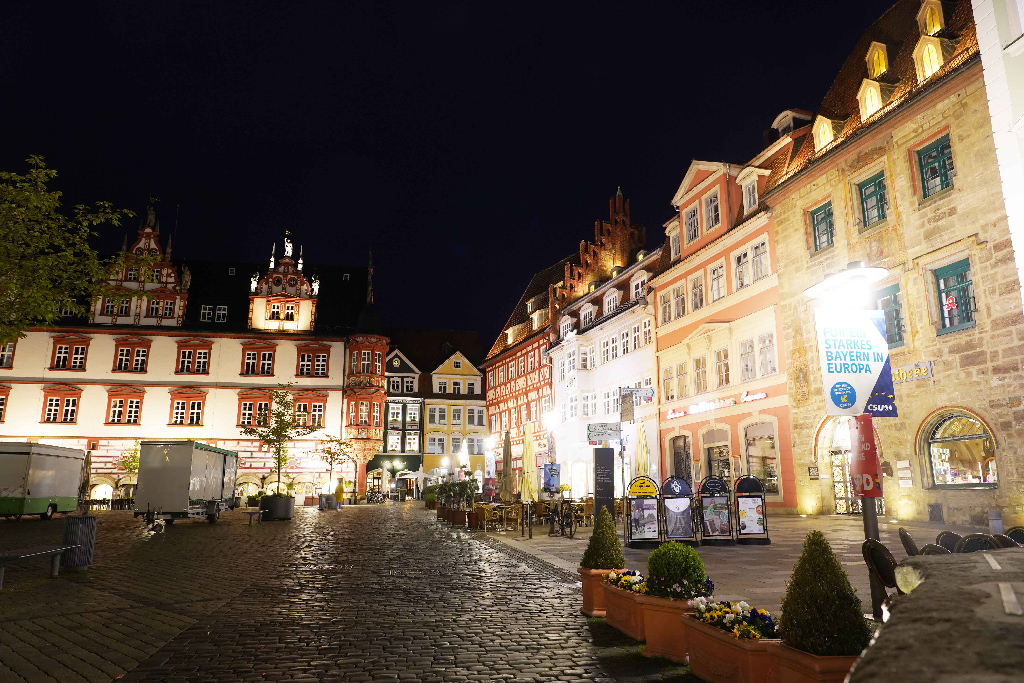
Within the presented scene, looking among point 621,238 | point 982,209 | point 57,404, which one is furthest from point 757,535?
point 57,404

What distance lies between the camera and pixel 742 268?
2798cm

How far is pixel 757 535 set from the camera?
53.4ft

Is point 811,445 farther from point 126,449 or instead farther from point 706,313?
point 126,449

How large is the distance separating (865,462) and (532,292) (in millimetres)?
57336

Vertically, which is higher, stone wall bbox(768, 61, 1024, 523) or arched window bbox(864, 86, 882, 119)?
arched window bbox(864, 86, 882, 119)

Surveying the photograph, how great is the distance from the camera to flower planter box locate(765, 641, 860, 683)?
433 cm

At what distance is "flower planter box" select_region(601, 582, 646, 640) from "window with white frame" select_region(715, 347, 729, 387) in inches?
868

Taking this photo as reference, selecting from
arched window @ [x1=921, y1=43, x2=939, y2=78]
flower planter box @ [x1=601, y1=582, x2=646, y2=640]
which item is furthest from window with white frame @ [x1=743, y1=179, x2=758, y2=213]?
flower planter box @ [x1=601, y1=582, x2=646, y2=640]

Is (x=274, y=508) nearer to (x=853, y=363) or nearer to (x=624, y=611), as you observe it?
(x=624, y=611)

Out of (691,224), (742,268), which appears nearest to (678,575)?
(742,268)

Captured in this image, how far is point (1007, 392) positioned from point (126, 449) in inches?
2136

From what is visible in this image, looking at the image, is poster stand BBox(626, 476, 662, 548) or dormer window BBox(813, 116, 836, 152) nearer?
poster stand BBox(626, 476, 662, 548)

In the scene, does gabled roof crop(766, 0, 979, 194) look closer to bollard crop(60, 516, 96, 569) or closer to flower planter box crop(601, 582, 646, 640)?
flower planter box crop(601, 582, 646, 640)

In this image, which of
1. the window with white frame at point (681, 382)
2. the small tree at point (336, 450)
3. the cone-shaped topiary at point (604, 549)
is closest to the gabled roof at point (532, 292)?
the small tree at point (336, 450)
